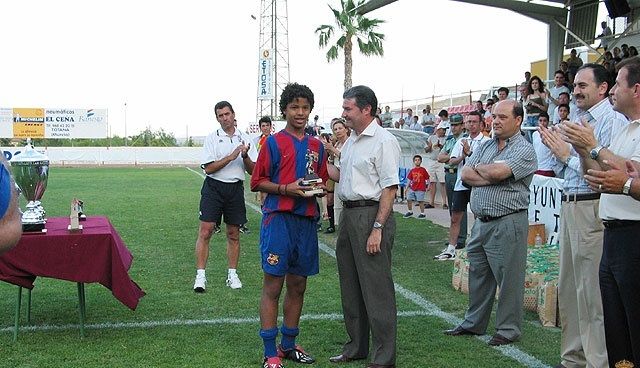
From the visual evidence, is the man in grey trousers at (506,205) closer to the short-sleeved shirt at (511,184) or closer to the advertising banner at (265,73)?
the short-sleeved shirt at (511,184)

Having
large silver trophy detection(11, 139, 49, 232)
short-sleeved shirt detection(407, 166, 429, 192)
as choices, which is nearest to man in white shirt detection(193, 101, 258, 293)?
large silver trophy detection(11, 139, 49, 232)

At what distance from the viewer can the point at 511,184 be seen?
622cm

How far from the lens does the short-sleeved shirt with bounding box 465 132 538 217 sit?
614 centimetres

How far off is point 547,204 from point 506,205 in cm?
429

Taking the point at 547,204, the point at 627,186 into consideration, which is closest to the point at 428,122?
the point at 547,204

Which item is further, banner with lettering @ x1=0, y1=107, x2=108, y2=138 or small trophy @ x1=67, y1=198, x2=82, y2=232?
banner with lettering @ x1=0, y1=107, x2=108, y2=138

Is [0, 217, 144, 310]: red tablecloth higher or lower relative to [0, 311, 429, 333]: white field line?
higher

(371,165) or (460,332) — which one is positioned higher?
(371,165)

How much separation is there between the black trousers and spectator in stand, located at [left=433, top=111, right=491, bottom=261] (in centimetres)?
532

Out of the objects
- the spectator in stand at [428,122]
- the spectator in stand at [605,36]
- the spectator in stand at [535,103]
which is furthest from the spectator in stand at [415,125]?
the spectator in stand at [535,103]

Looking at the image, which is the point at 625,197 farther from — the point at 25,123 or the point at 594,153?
the point at 25,123

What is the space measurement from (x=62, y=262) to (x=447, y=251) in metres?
5.83

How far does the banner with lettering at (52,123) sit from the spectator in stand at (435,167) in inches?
1362

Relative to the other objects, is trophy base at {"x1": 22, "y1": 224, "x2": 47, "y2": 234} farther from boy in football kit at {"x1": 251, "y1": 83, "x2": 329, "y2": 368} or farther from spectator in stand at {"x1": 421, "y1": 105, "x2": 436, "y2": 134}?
→ spectator in stand at {"x1": 421, "y1": 105, "x2": 436, "y2": 134}
